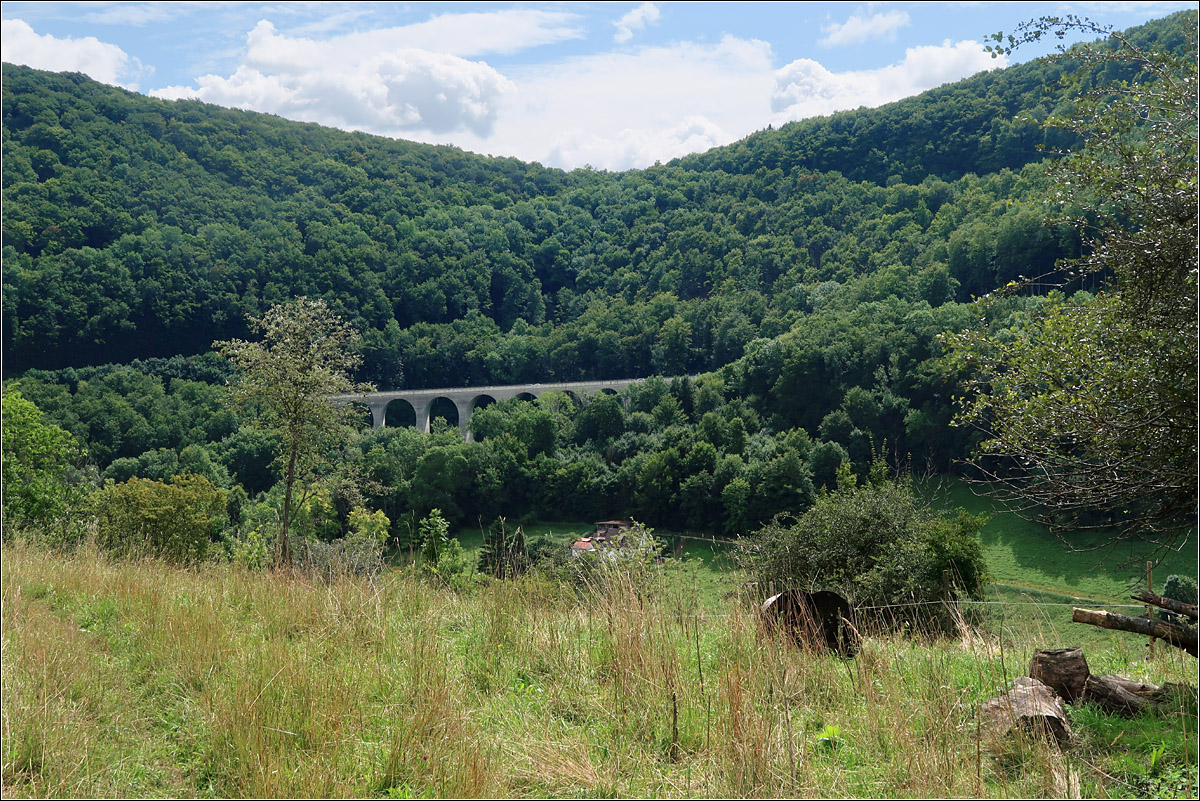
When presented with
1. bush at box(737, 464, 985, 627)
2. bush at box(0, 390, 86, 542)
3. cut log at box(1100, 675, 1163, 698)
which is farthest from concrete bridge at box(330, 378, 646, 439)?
cut log at box(1100, 675, 1163, 698)

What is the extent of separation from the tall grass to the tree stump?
0.17 metres

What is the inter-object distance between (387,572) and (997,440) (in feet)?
14.1

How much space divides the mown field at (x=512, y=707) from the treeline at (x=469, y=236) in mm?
50864

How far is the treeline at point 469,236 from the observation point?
6175 centimetres

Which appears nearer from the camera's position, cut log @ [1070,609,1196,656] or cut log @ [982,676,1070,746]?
cut log @ [982,676,1070,746]

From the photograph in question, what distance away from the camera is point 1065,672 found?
3508 millimetres

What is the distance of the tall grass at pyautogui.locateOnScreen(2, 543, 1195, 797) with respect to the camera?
2613mm

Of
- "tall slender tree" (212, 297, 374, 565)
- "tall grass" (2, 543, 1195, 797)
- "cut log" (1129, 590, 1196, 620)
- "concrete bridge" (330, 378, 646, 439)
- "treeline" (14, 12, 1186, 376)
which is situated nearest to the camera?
"tall grass" (2, 543, 1195, 797)

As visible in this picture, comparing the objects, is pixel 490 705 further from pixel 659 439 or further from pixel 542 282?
pixel 542 282

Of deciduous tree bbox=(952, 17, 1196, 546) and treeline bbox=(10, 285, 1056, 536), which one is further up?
deciduous tree bbox=(952, 17, 1196, 546)

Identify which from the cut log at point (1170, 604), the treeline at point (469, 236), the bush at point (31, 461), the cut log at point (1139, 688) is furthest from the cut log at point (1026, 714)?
the treeline at point (469, 236)

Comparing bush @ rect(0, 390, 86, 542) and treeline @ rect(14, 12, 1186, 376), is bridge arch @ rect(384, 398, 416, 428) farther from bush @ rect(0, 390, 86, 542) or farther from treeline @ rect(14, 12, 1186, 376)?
bush @ rect(0, 390, 86, 542)

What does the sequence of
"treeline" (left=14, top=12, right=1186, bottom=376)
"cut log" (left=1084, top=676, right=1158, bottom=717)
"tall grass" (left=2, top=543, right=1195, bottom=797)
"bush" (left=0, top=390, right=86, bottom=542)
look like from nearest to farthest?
"tall grass" (left=2, top=543, right=1195, bottom=797)
"cut log" (left=1084, top=676, right=1158, bottom=717)
"bush" (left=0, top=390, right=86, bottom=542)
"treeline" (left=14, top=12, right=1186, bottom=376)

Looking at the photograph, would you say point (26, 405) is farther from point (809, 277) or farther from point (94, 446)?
point (809, 277)
